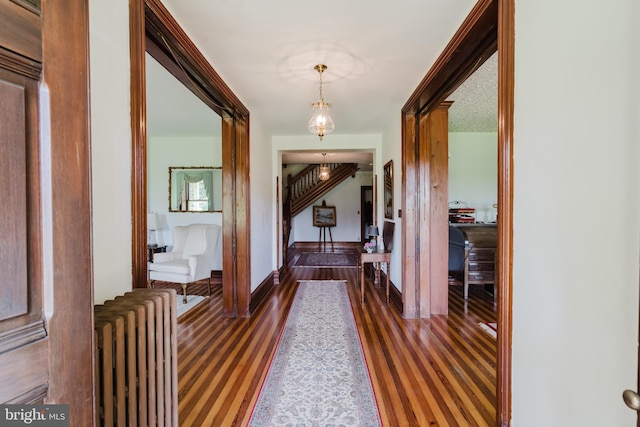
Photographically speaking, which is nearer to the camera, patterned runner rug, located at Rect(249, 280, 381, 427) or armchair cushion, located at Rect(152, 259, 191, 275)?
patterned runner rug, located at Rect(249, 280, 381, 427)

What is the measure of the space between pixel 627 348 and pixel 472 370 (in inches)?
64.1

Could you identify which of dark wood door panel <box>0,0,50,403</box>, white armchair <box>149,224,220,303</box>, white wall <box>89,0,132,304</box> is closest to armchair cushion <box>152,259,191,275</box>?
white armchair <box>149,224,220,303</box>

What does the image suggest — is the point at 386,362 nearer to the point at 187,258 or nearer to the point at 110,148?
the point at 110,148

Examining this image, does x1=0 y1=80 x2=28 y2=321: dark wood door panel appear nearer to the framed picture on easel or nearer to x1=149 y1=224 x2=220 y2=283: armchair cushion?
x1=149 y1=224 x2=220 y2=283: armchair cushion

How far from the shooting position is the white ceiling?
5.85 ft

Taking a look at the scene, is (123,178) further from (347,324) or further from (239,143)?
(347,324)

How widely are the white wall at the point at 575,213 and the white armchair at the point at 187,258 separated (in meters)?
3.79

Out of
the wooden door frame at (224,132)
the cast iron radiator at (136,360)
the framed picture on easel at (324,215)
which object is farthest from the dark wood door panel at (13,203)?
the framed picture on easel at (324,215)

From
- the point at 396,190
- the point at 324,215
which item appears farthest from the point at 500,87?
the point at 324,215

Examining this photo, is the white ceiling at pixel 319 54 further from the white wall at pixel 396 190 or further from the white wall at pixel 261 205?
the white wall at pixel 261 205

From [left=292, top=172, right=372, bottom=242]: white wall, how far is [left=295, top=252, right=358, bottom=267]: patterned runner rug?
5.13 feet

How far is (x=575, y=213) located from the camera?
42.4 inches

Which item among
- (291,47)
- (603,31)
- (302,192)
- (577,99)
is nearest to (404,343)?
(577,99)

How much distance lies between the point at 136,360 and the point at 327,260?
6.06m
